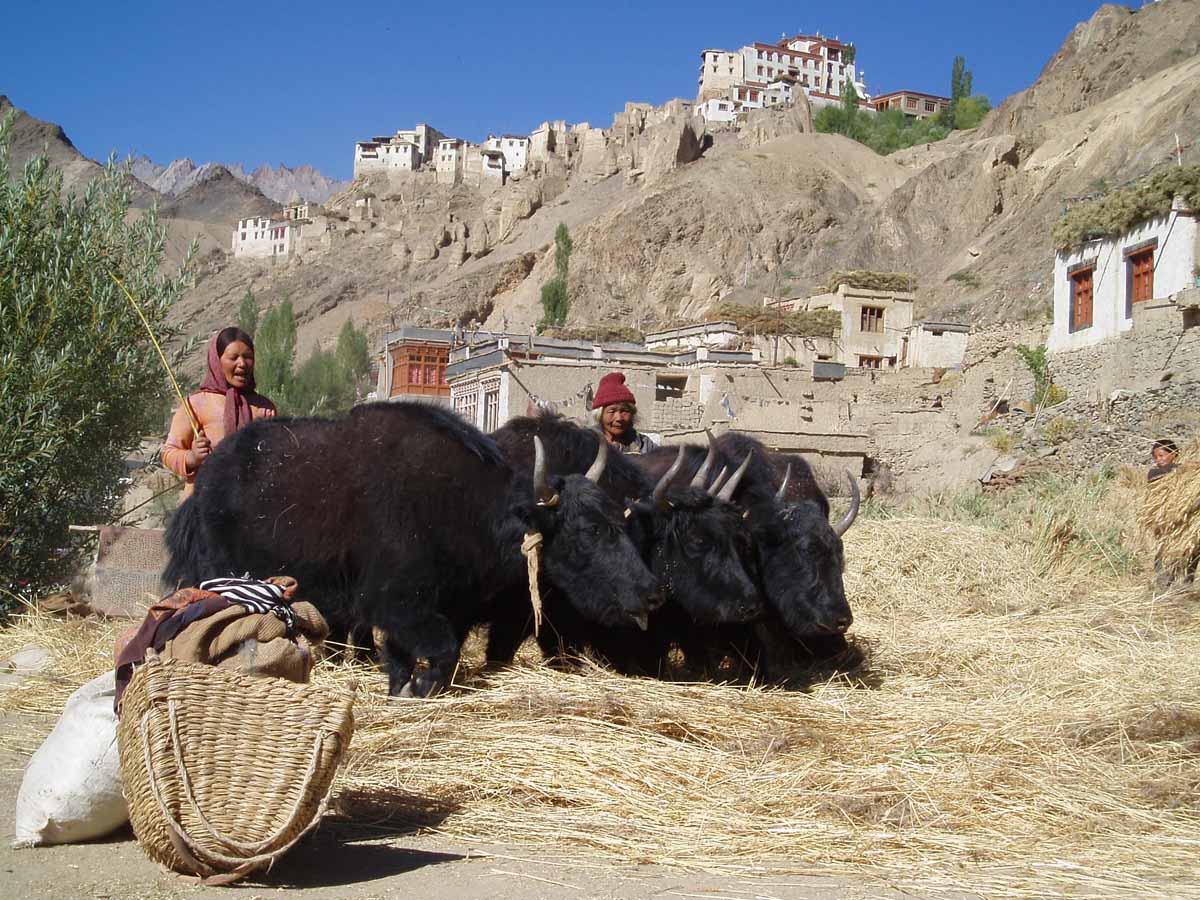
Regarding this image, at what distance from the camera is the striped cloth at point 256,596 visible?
12.4ft

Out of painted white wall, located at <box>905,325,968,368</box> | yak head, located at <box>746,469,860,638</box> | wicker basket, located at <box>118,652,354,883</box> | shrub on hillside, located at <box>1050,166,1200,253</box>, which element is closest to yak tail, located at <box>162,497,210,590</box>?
wicker basket, located at <box>118,652,354,883</box>

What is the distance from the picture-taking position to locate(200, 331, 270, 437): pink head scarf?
6777 mm

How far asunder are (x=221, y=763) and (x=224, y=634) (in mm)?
448

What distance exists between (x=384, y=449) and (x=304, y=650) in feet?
7.72

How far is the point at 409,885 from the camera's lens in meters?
3.35

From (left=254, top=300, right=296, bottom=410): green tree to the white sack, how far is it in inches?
2000

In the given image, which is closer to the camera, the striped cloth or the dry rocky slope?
the striped cloth

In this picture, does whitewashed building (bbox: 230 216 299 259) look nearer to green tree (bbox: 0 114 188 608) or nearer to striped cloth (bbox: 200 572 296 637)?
green tree (bbox: 0 114 188 608)

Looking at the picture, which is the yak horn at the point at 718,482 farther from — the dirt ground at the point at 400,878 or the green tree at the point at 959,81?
the green tree at the point at 959,81

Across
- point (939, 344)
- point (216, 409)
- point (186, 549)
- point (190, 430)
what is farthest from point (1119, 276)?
point (186, 549)

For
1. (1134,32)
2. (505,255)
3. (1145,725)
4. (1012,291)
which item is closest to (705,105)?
(505,255)

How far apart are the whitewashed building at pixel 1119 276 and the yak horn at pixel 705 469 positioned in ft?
54.7

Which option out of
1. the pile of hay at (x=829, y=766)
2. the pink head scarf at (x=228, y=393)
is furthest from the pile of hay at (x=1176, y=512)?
the pink head scarf at (x=228, y=393)

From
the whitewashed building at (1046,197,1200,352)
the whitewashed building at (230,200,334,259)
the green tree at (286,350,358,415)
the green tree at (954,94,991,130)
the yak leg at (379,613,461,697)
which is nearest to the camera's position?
the yak leg at (379,613,461,697)
